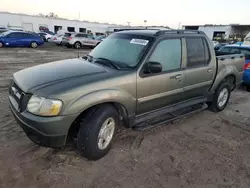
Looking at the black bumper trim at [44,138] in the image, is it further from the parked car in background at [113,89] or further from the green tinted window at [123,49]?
the green tinted window at [123,49]

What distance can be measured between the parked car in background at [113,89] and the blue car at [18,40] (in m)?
18.0

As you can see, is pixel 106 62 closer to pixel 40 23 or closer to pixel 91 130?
pixel 91 130

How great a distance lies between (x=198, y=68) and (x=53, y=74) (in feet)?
9.06

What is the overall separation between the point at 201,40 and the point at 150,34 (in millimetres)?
1414

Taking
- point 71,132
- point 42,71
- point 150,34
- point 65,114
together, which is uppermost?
point 150,34

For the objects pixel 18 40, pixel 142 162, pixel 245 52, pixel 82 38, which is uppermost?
pixel 82 38

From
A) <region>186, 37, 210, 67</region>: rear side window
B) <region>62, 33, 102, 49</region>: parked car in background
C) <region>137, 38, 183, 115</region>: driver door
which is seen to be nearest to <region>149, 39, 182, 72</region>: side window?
<region>137, 38, 183, 115</region>: driver door

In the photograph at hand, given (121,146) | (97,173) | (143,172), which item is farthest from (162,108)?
(97,173)

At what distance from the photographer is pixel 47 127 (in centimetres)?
257

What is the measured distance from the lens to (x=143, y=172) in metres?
2.94

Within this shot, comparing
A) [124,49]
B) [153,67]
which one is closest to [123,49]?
[124,49]

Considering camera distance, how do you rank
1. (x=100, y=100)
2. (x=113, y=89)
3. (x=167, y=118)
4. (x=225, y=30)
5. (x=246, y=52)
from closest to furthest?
(x=100, y=100)
(x=113, y=89)
(x=167, y=118)
(x=246, y=52)
(x=225, y=30)

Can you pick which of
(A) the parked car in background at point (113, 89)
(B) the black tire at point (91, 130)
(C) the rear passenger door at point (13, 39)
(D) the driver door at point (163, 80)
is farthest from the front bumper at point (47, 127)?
(C) the rear passenger door at point (13, 39)

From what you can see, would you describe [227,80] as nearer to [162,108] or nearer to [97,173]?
[162,108]
